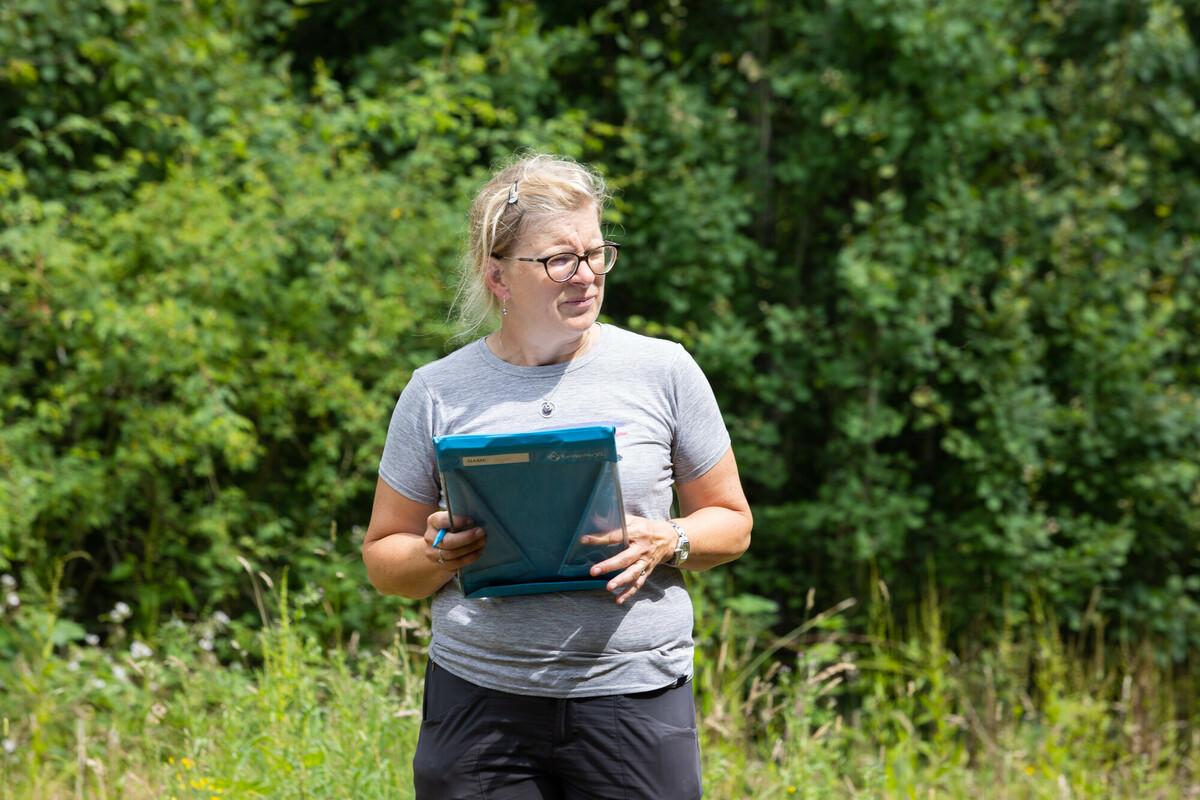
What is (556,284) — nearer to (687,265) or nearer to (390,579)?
(390,579)

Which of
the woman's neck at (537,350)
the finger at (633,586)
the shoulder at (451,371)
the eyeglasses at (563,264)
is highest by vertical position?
the eyeglasses at (563,264)

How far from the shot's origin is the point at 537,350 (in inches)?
81.6

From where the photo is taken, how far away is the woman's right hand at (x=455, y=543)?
6.20ft

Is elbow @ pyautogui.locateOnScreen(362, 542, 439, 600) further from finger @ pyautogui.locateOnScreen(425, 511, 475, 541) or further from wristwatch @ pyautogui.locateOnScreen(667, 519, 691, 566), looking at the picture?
wristwatch @ pyautogui.locateOnScreen(667, 519, 691, 566)

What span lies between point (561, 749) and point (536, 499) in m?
0.43

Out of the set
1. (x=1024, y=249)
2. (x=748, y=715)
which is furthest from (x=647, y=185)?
(x=748, y=715)

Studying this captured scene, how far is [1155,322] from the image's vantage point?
5.58 m

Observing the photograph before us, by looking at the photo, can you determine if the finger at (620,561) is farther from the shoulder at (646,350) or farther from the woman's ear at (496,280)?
the woman's ear at (496,280)

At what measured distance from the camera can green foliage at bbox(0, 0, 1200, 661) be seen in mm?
4898

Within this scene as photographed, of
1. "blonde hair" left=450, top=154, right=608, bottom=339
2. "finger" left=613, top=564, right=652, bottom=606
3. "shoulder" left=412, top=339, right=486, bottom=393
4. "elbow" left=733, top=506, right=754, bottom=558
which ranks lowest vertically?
"finger" left=613, top=564, right=652, bottom=606

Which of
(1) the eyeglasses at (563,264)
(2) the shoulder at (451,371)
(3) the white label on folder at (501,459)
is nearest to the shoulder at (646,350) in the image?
(1) the eyeglasses at (563,264)

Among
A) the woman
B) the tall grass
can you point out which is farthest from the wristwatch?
the tall grass

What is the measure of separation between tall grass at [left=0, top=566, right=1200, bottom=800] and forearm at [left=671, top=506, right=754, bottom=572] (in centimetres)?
116

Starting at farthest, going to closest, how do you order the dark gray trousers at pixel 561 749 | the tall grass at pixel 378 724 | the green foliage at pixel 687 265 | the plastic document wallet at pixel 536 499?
the green foliage at pixel 687 265 < the tall grass at pixel 378 724 < the dark gray trousers at pixel 561 749 < the plastic document wallet at pixel 536 499
